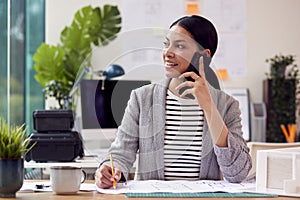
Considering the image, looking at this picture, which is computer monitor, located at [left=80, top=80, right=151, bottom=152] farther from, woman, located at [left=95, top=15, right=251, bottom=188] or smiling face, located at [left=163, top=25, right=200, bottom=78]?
smiling face, located at [left=163, top=25, right=200, bottom=78]

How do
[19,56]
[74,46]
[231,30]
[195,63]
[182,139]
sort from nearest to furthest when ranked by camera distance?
[195,63], [182,139], [19,56], [74,46], [231,30]

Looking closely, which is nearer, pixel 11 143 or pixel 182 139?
pixel 11 143

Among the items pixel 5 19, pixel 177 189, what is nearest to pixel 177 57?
pixel 177 189

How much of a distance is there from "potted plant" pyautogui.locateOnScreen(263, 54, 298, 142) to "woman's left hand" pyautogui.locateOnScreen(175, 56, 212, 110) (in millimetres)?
2871

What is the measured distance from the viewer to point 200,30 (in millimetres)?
1983

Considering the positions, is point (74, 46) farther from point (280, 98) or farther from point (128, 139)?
point (128, 139)

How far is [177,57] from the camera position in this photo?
6.07 feet

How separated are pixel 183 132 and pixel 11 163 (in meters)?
0.62

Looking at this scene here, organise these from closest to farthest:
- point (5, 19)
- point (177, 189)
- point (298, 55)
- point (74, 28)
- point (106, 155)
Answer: point (177, 189) < point (106, 155) < point (5, 19) < point (74, 28) < point (298, 55)

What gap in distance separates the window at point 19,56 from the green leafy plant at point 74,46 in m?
0.12

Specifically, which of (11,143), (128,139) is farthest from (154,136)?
(11,143)

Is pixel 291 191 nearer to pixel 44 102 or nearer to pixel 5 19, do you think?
pixel 5 19

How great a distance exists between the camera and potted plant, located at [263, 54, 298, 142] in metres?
4.67

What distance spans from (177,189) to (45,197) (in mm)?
383
